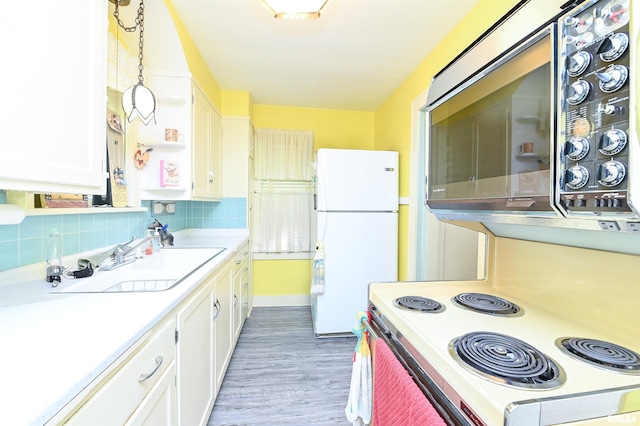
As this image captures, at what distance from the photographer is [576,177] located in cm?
56

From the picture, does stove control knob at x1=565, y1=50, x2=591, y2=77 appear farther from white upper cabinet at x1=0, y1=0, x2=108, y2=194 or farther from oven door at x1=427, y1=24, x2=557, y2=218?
white upper cabinet at x1=0, y1=0, x2=108, y2=194

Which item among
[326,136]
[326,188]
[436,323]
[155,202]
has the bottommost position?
[436,323]

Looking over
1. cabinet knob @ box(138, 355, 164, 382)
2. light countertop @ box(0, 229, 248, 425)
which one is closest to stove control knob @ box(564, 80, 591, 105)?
light countertop @ box(0, 229, 248, 425)

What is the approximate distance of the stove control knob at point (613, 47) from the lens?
489 mm

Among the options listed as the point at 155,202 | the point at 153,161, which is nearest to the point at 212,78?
the point at 153,161

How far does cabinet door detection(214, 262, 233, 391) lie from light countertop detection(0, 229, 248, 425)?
→ 0.54 meters

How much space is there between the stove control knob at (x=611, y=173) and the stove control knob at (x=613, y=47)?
19 cm

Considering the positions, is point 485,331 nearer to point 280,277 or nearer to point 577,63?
point 577,63

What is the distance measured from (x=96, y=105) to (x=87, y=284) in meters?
0.76

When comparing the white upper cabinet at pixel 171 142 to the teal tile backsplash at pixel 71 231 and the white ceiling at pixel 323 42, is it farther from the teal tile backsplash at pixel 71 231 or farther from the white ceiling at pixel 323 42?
the white ceiling at pixel 323 42

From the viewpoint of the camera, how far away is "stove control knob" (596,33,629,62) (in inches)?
19.3

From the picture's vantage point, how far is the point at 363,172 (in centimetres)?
260

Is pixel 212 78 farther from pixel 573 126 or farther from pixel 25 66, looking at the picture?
pixel 573 126

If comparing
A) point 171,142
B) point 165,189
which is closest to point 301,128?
point 171,142
